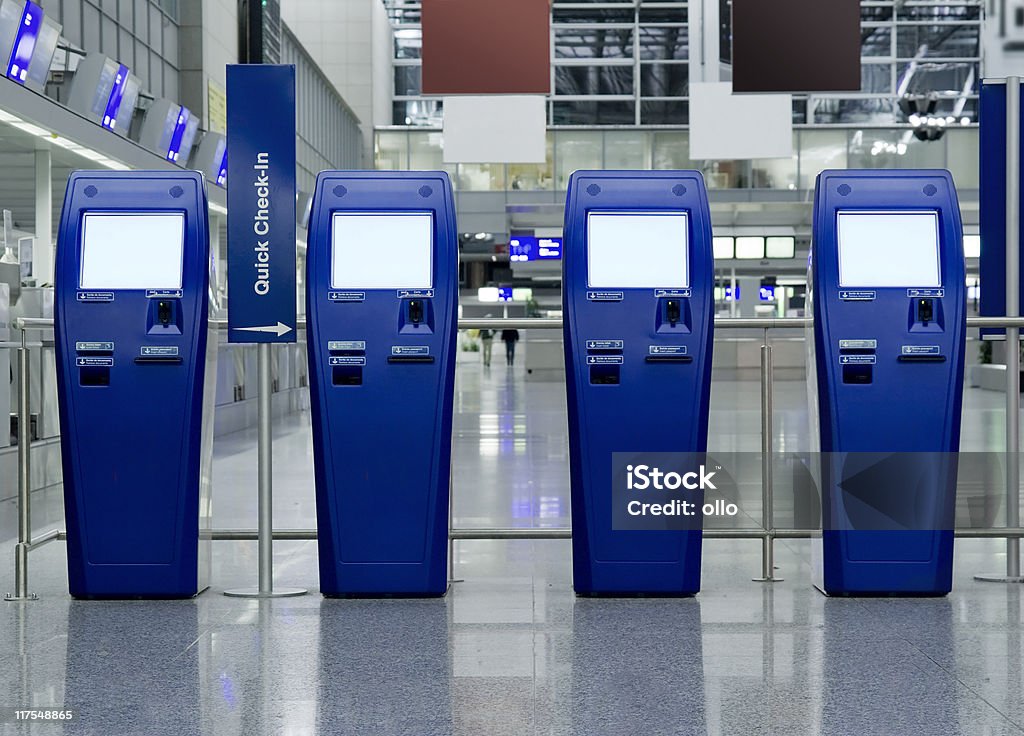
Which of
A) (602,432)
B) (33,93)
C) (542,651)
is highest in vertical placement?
(33,93)

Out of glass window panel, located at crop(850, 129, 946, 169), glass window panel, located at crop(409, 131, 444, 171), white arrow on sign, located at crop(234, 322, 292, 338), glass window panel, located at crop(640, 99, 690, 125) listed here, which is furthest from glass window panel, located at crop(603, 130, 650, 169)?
white arrow on sign, located at crop(234, 322, 292, 338)

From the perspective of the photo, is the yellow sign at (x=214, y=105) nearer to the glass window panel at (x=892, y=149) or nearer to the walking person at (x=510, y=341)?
the walking person at (x=510, y=341)

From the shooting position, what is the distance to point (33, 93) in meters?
15.0

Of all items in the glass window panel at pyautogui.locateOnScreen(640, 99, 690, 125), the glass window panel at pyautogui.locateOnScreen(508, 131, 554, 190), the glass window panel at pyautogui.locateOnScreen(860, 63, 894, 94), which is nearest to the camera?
the glass window panel at pyautogui.locateOnScreen(508, 131, 554, 190)

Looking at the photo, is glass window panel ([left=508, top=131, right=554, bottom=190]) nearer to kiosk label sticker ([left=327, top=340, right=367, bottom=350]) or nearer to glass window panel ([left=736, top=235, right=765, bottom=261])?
glass window panel ([left=736, top=235, right=765, bottom=261])

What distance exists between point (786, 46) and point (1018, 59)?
4.40 feet

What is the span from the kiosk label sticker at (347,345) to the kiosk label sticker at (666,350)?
1.04 meters

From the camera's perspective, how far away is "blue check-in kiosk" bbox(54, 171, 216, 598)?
4.77m

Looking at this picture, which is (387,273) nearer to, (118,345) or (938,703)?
(118,345)

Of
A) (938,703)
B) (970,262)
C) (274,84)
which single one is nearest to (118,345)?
(274,84)

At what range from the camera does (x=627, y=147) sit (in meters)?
34.9

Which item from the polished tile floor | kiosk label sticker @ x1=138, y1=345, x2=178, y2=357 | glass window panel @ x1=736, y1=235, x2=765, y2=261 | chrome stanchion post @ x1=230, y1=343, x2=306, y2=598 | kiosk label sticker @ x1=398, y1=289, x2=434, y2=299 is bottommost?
the polished tile floor

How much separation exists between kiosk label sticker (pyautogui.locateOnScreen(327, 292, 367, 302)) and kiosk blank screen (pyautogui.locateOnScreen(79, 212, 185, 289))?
0.55m

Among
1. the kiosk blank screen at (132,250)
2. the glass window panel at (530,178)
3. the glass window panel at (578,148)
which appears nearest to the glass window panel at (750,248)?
the glass window panel at (578,148)
